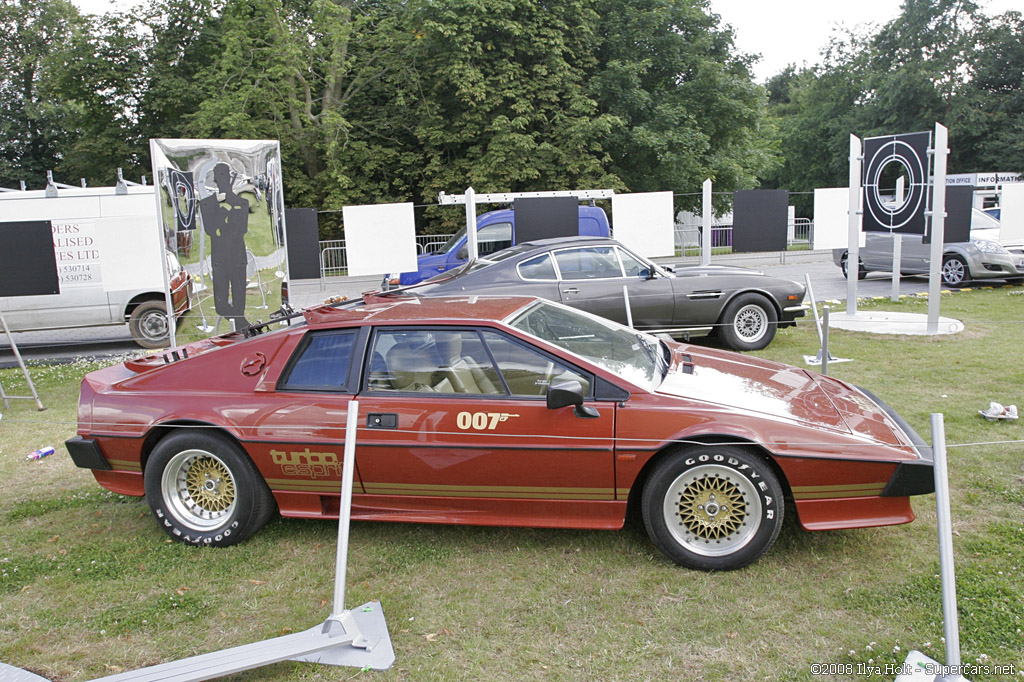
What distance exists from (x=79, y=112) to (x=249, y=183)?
24738 millimetres

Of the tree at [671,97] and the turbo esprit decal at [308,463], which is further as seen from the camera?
the tree at [671,97]

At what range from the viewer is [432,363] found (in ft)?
14.0

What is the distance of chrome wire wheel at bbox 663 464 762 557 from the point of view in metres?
3.84

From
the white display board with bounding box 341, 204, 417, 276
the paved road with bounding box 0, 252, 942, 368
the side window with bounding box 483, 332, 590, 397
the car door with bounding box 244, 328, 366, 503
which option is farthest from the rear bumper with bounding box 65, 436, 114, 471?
the paved road with bounding box 0, 252, 942, 368

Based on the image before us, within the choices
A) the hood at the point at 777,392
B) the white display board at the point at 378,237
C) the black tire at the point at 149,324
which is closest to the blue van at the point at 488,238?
the white display board at the point at 378,237

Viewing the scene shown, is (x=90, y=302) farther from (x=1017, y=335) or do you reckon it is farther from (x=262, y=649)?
(x=1017, y=335)

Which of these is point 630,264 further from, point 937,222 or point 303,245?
point 303,245

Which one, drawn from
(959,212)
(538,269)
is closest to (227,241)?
(538,269)

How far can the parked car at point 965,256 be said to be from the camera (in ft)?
48.5

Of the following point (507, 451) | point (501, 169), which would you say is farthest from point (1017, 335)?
point (501, 169)

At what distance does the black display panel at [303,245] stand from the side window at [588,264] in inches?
168

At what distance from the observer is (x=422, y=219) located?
25250 mm

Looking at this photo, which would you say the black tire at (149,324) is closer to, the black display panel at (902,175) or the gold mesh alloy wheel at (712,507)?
the gold mesh alloy wheel at (712,507)

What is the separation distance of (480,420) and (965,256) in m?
14.3
